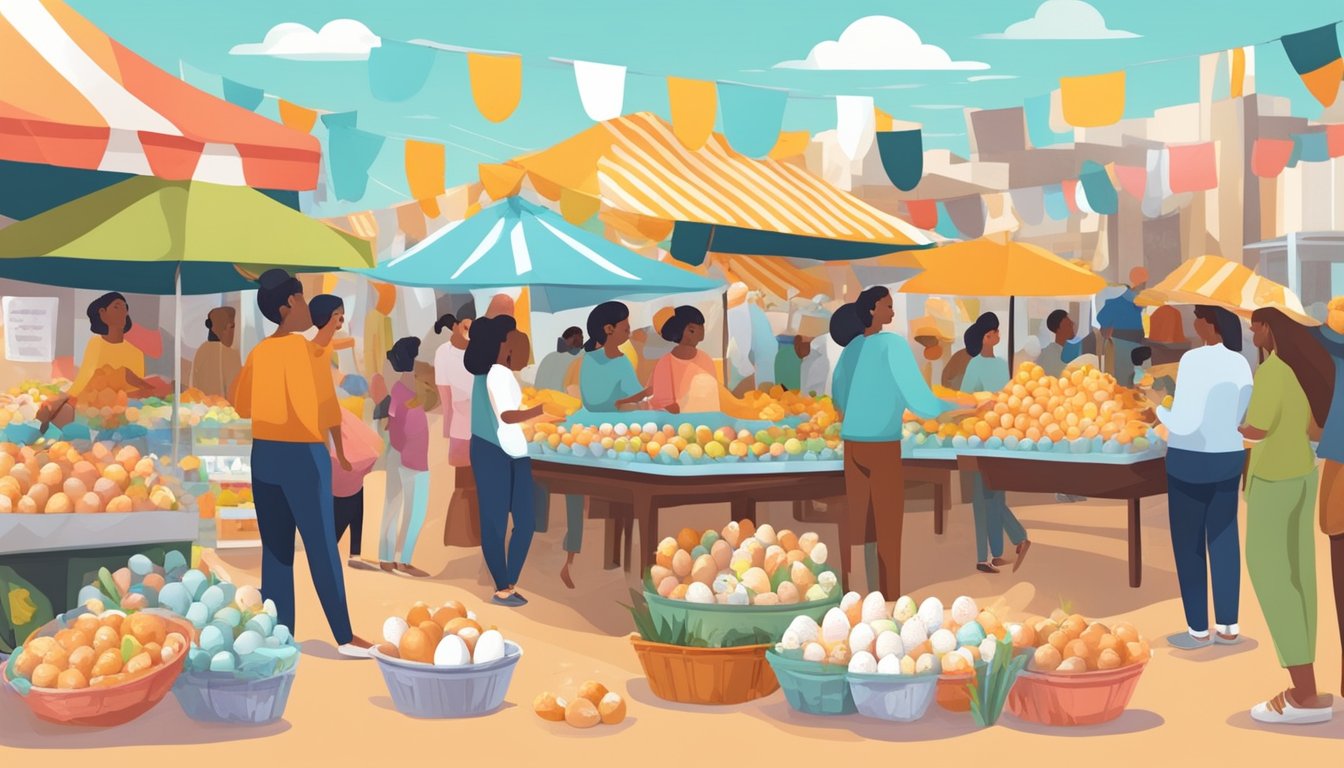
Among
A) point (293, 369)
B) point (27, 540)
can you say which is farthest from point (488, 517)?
point (27, 540)

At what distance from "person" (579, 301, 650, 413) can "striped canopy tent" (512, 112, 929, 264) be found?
686 mm

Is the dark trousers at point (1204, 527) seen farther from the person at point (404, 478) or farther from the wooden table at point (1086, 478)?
the person at point (404, 478)

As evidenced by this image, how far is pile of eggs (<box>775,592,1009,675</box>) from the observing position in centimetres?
493

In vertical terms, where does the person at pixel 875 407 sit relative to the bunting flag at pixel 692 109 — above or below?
below

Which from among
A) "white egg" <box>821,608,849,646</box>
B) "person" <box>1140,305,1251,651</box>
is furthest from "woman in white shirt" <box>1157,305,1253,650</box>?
"white egg" <box>821,608,849,646</box>

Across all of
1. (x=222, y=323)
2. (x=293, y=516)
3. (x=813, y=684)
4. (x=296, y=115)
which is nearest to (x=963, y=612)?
(x=813, y=684)

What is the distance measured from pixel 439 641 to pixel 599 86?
4559 mm

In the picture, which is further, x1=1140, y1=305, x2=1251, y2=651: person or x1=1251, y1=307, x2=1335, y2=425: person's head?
x1=1140, y1=305, x2=1251, y2=651: person

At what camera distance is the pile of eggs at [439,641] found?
502cm

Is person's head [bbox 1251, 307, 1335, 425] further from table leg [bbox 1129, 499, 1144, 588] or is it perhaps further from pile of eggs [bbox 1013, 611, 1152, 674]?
table leg [bbox 1129, 499, 1144, 588]

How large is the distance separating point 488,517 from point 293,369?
1.91m

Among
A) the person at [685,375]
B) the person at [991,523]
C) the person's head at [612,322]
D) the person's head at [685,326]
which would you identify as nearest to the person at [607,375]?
the person's head at [612,322]

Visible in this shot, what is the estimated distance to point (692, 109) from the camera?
911cm

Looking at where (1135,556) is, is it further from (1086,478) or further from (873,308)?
(873,308)
